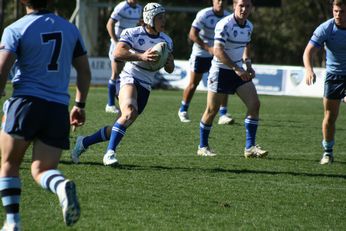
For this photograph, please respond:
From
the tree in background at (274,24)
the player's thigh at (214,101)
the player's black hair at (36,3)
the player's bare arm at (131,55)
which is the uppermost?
the player's black hair at (36,3)

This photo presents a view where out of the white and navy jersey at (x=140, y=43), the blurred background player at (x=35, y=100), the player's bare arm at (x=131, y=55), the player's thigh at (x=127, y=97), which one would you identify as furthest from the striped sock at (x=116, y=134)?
the blurred background player at (x=35, y=100)

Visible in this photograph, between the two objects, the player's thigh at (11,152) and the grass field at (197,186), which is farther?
the grass field at (197,186)

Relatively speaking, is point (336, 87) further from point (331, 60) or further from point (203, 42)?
point (203, 42)

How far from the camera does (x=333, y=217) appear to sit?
752 centimetres

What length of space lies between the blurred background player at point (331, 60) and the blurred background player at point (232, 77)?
3.04 feet

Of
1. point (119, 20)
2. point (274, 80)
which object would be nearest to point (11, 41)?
point (119, 20)

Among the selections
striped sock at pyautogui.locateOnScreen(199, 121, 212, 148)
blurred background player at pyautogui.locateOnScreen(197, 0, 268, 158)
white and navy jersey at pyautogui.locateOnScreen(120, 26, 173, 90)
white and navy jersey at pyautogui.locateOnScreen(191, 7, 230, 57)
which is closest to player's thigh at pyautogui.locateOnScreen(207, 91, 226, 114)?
blurred background player at pyautogui.locateOnScreen(197, 0, 268, 158)

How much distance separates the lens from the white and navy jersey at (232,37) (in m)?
11.6

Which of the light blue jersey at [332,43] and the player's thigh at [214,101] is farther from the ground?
the light blue jersey at [332,43]

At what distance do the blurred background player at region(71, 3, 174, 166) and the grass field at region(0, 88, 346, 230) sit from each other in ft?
1.01

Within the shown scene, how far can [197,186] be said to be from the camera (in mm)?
8891

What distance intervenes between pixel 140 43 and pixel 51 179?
4325 millimetres

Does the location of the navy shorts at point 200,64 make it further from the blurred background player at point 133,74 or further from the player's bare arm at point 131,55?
the player's bare arm at point 131,55

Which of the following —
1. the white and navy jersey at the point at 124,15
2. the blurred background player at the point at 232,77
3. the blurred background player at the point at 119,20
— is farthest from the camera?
the white and navy jersey at the point at 124,15
